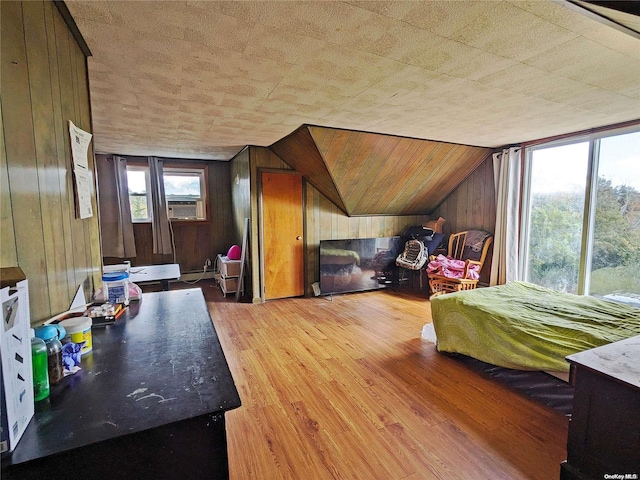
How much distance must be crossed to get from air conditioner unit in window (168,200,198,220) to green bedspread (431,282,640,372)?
447 centimetres

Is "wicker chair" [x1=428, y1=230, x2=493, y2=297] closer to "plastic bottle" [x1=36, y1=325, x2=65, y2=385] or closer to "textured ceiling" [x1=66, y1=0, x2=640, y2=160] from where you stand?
"textured ceiling" [x1=66, y1=0, x2=640, y2=160]

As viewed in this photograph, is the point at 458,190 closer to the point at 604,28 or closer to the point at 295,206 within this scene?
the point at 295,206

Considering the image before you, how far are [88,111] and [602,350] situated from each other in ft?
9.32

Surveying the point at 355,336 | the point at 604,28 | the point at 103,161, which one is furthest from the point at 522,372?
the point at 103,161

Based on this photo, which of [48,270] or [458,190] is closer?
[48,270]

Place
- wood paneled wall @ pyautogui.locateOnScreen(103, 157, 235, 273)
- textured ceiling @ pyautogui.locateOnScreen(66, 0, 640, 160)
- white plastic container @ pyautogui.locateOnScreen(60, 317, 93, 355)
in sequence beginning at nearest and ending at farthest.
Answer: white plastic container @ pyautogui.locateOnScreen(60, 317, 93, 355)
textured ceiling @ pyautogui.locateOnScreen(66, 0, 640, 160)
wood paneled wall @ pyautogui.locateOnScreen(103, 157, 235, 273)

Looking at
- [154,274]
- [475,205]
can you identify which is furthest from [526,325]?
[154,274]

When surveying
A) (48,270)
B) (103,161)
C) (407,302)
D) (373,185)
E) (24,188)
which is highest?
(103,161)

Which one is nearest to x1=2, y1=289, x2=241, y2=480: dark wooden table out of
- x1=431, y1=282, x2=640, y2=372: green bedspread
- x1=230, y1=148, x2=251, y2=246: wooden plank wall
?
x1=431, y1=282, x2=640, y2=372: green bedspread

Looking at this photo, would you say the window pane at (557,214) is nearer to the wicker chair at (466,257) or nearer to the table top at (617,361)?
the wicker chair at (466,257)

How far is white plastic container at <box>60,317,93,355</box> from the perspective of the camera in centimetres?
110

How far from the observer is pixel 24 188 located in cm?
96

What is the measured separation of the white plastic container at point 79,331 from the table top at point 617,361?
1.94 meters

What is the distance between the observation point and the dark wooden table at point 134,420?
71 centimetres
